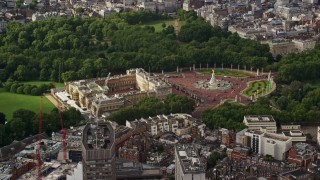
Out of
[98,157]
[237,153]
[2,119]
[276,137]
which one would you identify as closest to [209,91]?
[276,137]

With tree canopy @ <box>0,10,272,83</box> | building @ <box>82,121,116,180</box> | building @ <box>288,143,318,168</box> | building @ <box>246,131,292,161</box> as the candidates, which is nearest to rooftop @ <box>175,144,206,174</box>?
building @ <box>82,121,116,180</box>

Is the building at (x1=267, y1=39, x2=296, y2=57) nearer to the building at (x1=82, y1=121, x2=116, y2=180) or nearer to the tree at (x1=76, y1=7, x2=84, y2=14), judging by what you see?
the tree at (x1=76, y1=7, x2=84, y2=14)

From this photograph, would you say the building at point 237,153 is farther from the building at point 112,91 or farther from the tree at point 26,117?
the tree at point 26,117

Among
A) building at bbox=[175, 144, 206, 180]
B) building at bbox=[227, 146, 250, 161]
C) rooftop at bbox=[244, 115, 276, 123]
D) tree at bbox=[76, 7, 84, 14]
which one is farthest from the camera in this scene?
tree at bbox=[76, 7, 84, 14]

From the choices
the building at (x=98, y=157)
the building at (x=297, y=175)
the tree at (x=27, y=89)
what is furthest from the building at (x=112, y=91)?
the building at (x=98, y=157)

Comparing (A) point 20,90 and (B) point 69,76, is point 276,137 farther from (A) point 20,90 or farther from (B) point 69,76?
(A) point 20,90

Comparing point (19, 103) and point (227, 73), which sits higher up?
point (227, 73)
